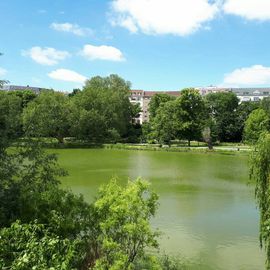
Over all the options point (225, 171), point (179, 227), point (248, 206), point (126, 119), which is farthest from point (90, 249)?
point (126, 119)

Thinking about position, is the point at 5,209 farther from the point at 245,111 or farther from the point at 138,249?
the point at 245,111

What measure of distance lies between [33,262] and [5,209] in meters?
4.31

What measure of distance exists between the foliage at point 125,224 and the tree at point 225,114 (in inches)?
2660

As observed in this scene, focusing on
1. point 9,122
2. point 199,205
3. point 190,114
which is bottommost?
point 199,205

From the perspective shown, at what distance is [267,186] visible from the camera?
1024 centimetres

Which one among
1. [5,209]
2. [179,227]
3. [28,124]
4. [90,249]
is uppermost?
[28,124]

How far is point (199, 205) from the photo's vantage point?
66.0 ft

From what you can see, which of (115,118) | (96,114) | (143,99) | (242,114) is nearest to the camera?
(96,114)

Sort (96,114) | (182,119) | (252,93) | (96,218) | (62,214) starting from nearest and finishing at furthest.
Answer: (62,214), (96,218), (96,114), (182,119), (252,93)

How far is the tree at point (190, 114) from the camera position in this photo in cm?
5866

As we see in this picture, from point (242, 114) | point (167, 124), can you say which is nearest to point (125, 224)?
point (167, 124)

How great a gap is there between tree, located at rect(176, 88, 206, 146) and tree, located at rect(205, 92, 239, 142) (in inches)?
543

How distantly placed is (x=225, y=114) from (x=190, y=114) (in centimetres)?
1764

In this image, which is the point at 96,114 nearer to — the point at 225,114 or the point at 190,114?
the point at 190,114
